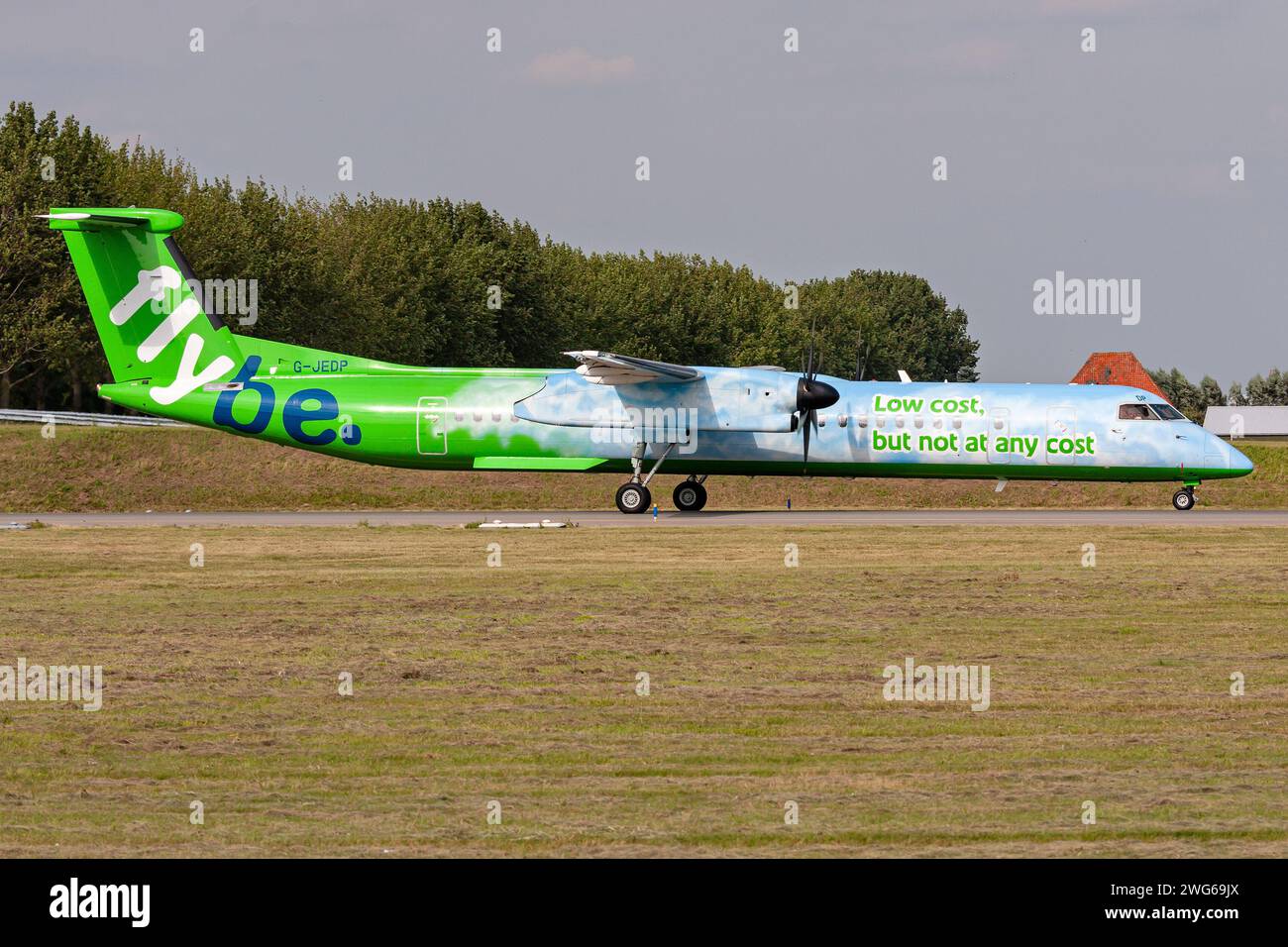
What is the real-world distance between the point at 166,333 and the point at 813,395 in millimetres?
16484

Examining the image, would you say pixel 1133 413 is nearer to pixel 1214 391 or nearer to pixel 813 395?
pixel 813 395

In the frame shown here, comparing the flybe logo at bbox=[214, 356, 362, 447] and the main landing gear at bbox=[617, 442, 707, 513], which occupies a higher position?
the flybe logo at bbox=[214, 356, 362, 447]

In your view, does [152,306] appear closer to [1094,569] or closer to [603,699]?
[1094,569]

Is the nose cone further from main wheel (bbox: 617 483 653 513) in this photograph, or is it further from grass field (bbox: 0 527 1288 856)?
grass field (bbox: 0 527 1288 856)

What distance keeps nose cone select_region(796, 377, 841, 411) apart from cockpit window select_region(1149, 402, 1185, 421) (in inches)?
312

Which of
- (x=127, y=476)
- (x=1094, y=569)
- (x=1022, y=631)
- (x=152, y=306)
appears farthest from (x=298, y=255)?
(x=1022, y=631)

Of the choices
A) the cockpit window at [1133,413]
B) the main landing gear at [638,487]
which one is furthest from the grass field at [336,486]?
the cockpit window at [1133,413]

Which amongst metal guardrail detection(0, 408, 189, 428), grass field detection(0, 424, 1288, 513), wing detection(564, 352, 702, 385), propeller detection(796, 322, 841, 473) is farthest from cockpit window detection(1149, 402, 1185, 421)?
metal guardrail detection(0, 408, 189, 428)

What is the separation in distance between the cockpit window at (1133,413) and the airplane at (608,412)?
0.14 feet

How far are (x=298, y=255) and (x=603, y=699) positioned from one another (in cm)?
6191

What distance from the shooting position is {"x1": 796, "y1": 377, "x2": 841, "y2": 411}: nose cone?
122 feet

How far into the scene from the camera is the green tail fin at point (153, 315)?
38.5 m
